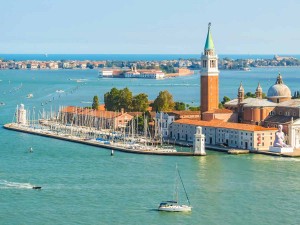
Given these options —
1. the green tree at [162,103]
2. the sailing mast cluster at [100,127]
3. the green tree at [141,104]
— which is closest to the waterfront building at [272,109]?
the sailing mast cluster at [100,127]

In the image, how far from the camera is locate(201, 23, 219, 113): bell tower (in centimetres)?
2812

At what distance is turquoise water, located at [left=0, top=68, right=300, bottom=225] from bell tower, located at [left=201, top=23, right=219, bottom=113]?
4.60 m

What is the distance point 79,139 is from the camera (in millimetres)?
27047

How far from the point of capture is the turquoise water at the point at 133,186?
612 inches

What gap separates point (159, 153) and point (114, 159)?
5.36ft

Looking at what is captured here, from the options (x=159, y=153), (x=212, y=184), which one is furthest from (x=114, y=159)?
(x=212, y=184)

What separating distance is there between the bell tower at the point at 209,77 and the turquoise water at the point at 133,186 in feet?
15.1

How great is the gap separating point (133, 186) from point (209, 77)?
1060 cm

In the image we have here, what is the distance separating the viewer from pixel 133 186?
18312 mm

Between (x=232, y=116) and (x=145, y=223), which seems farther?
(x=232, y=116)

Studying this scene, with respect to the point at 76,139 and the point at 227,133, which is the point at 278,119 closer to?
the point at 227,133

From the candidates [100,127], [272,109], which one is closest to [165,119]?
[100,127]

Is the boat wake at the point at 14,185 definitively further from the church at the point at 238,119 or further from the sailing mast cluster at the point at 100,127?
the church at the point at 238,119

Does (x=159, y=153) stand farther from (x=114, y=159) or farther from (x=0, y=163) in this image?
(x=0, y=163)
